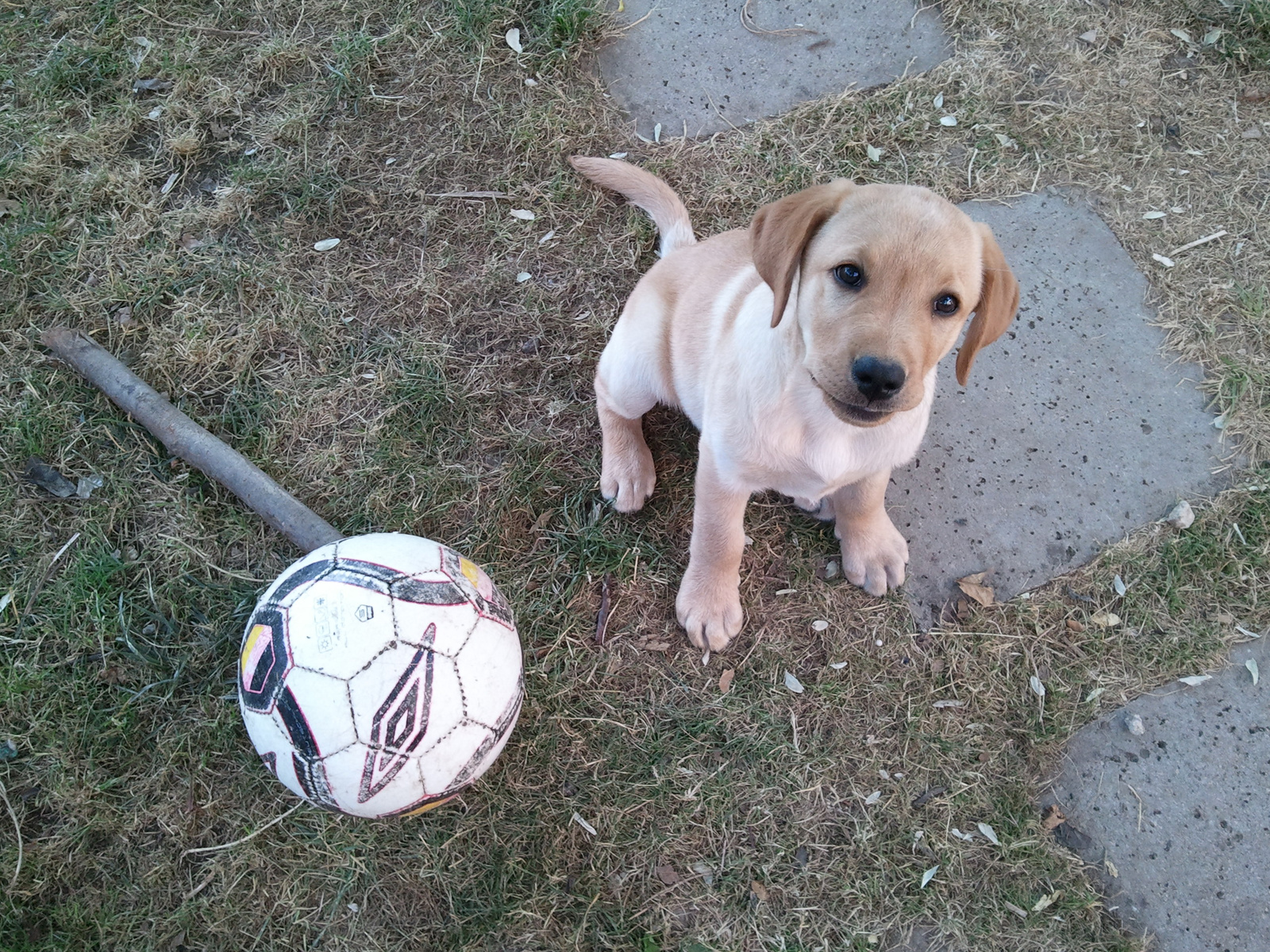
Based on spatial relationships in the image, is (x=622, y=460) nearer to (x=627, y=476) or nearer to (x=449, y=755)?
(x=627, y=476)

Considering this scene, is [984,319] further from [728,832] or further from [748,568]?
[728,832]

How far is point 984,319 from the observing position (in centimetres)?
237

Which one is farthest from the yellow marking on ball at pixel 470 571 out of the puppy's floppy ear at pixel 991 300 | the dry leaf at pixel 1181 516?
the dry leaf at pixel 1181 516

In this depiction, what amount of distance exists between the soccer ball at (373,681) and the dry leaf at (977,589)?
182 centimetres

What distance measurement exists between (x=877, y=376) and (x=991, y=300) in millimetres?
579

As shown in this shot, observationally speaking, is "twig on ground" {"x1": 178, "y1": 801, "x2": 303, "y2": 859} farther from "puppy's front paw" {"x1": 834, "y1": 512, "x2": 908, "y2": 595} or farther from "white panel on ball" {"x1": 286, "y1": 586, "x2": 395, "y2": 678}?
"puppy's front paw" {"x1": 834, "y1": 512, "x2": 908, "y2": 595}

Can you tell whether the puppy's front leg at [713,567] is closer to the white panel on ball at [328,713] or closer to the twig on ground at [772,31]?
the white panel on ball at [328,713]

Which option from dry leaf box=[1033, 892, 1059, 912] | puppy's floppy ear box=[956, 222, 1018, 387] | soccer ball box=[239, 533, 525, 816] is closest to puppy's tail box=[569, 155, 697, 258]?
puppy's floppy ear box=[956, 222, 1018, 387]

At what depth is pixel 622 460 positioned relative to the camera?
128 inches

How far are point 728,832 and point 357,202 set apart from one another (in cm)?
315

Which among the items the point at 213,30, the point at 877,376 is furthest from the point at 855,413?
the point at 213,30

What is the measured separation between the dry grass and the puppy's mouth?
1106 millimetres

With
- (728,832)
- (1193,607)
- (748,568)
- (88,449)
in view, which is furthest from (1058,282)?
(88,449)

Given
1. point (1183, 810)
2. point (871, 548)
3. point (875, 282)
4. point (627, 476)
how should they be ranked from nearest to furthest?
point (875, 282), point (1183, 810), point (871, 548), point (627, 476)
